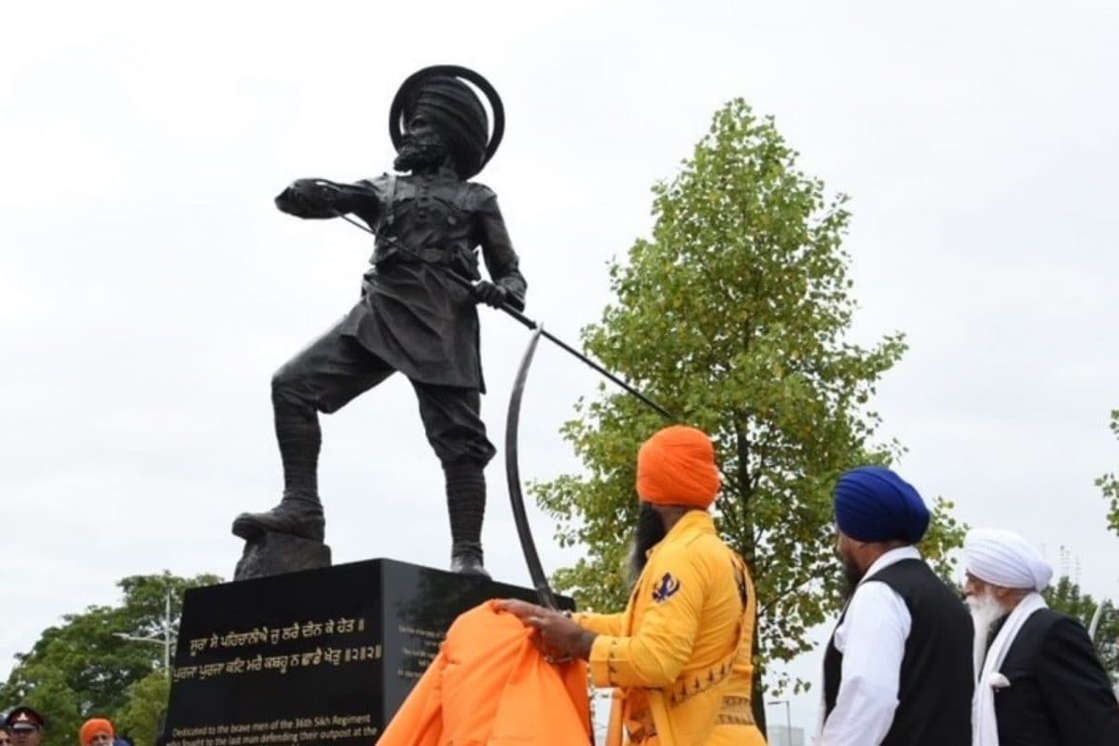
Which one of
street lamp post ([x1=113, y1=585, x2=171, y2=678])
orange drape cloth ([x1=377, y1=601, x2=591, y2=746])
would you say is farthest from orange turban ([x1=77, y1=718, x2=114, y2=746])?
street lamp post ([x1=113, y1=585, x2=171, y2=678])

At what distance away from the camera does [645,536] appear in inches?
182

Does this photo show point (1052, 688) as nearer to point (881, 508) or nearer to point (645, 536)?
point (881, 508)

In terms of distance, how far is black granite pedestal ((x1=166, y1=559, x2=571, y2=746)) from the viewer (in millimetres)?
5996

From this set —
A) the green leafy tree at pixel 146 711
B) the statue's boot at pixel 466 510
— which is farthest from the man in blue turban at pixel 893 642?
the green leafy tree at pixel 146 711

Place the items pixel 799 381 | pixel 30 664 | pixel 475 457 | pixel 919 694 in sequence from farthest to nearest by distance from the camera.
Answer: pixel 30 664
pixel 799 381
pixel 475 457
pixel 919 694

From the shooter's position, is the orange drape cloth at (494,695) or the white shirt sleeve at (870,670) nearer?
the white shirt sleeve at (870,670)

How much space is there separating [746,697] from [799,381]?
14.7 metres

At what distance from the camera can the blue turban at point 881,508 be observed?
412 centimetres

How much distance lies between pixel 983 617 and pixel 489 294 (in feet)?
9.62

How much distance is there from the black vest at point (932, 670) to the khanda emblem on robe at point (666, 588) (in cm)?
53

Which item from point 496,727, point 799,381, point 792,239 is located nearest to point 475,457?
point 496,727

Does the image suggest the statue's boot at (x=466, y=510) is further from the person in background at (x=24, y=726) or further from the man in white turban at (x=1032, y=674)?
the person in background at (x=24, y=726)

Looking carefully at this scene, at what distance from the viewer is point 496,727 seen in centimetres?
432

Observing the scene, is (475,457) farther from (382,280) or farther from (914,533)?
(914,533)
